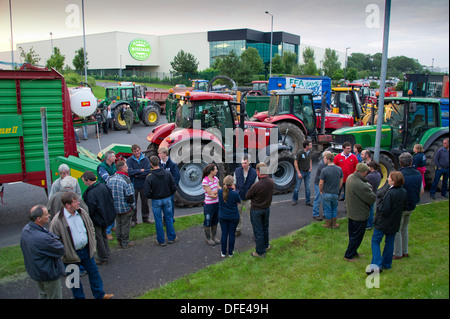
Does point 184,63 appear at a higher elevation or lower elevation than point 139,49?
lower

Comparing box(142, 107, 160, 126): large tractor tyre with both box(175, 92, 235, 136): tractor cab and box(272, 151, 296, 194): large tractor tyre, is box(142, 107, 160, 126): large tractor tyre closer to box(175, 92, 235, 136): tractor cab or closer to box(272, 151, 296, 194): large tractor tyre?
box(175, 92, 235, 136): tractor cab

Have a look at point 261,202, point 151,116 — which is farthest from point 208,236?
point 151,116

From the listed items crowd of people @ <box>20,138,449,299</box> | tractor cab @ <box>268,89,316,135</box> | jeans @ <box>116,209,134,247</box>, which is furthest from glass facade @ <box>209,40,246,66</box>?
jeans @ <box>116,209,134,247</box>

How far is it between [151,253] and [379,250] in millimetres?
3518

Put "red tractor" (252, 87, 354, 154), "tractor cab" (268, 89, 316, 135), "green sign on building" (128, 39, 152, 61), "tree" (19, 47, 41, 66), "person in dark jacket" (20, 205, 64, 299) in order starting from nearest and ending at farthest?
"person in dark jacket" (20, 205, 64, 299)
"red tractor" (252, 87, 354, 154)
"tractor cab" (268, 89, 316, 135)
"tree" (19, 47, 41, 66)
"green sign on building" (128, 39, 152, 61)

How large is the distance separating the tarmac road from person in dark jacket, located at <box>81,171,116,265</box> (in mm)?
562

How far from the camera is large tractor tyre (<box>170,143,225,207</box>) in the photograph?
8.00 meters

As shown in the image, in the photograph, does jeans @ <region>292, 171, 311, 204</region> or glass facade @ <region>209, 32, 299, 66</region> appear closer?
jeans @ <region>292, 171, 311, 204</region>

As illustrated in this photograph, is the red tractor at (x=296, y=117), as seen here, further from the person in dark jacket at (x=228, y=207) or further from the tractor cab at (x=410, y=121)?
the person in dark jacket at (x=228, y=207)

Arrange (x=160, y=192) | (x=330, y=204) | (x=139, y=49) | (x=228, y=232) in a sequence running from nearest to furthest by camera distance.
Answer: (x=228, y=232) < (x=160, y=192) < (x=330, y=204) < (x=139, y=49)

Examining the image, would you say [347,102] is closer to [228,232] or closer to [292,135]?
[292,135]

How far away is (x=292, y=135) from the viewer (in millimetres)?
11344

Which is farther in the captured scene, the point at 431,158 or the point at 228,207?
the point at 431,158

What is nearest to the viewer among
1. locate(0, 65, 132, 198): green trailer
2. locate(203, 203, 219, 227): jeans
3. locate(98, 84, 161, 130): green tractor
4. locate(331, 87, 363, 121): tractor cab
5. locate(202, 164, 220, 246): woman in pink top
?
locate(202, 164, 220, 246): woman in pink top
